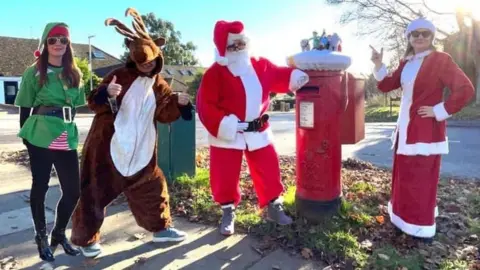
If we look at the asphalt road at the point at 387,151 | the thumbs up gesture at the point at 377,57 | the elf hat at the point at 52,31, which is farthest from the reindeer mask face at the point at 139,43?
the asphalt road at the point at 387,151

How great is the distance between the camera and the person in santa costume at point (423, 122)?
3.11 m

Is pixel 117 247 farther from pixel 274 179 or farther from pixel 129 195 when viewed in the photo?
pixel 274 179

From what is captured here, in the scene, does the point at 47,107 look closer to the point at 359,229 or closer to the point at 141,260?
the point at 141,260

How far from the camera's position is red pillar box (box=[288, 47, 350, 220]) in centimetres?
339

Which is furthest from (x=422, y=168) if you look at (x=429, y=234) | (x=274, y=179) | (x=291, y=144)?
(x=291, y=144)

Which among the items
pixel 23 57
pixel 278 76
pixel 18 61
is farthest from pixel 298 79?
pixel 23 57

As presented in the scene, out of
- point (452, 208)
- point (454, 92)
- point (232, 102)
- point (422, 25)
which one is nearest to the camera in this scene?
point (454, 92)

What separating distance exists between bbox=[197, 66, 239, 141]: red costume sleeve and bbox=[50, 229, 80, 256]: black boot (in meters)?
1.38

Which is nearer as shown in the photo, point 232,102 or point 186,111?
point 186,111

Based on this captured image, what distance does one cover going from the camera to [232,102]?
11.3 feet

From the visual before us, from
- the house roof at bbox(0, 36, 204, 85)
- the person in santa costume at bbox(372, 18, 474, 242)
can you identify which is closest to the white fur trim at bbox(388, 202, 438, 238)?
the person in santa costume at bbox(372, 18, 474, 242)

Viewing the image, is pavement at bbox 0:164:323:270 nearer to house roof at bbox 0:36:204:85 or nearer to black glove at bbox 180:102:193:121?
black glove at bbox 180:102:193:121

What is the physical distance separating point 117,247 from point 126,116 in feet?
3.57

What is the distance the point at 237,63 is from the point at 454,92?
5.58 feet
